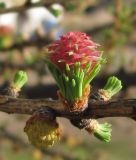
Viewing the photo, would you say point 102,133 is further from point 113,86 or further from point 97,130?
point 113,86

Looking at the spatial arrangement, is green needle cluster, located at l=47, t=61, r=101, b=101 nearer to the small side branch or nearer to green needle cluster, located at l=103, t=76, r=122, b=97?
the small side branch

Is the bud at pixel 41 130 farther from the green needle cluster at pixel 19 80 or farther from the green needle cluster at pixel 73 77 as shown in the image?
the green needle cluster at pixel 19 80

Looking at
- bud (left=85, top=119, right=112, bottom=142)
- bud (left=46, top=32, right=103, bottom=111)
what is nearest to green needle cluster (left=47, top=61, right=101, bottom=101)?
bud (left=46, top=32, right=103, bottom=111)

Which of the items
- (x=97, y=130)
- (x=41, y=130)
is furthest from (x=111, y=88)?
A: (x=41, y=130)

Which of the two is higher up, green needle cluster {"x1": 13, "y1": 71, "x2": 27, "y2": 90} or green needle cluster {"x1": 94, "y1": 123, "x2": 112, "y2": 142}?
green needle cluster {"x1": 13, "y1": 71, "x2": 27, "y2": 90}

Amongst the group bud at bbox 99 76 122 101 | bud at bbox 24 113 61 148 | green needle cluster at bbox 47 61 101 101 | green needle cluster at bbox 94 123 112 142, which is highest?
green needle cluster at bbox 47 61 101 101

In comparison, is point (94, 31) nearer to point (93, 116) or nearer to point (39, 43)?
point (39, 43)

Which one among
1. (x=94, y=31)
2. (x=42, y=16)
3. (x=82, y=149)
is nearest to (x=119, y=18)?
(x=94, y=31)
